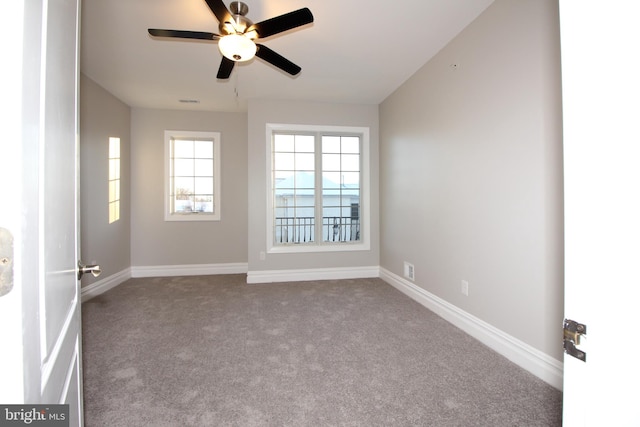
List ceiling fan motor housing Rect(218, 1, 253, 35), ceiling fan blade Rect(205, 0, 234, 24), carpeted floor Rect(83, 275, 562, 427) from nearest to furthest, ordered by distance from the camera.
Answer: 1. carpeted floor Rect(83, 275, 562, 427)
2. ceiling fan blade Rect(205, 0, 234, 24)
3. ceiling fan motor housing Rect(218, 1, 253, 35)

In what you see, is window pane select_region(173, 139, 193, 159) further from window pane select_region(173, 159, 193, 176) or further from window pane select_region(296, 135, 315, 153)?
window pane select_region(296, 135, 315, 153)

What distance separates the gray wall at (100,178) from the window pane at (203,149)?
101 centimetres

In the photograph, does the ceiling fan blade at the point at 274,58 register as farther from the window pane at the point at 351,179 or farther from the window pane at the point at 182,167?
the window pane at the point at 182,167

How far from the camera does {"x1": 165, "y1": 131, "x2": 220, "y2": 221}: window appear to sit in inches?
199

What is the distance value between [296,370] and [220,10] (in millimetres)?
2492

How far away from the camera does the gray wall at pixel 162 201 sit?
489 cm

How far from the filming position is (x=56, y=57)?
2.09 feet

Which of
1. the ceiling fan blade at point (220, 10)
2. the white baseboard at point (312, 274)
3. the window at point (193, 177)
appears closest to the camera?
the ceiling fan blade at point (220, 10)

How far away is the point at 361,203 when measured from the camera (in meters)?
4.86

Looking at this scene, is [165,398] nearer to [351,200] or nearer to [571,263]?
[571,263]

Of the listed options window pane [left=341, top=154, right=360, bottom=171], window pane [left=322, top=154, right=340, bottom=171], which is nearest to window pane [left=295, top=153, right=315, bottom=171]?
window pane [left=322, top=154, right=340, bottom=171]

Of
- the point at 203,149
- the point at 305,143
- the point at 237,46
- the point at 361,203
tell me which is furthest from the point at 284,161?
the point at 237,46

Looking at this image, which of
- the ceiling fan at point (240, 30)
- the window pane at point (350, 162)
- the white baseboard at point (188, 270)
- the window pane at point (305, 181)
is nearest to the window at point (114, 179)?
the white baseboard at point (188, 270)

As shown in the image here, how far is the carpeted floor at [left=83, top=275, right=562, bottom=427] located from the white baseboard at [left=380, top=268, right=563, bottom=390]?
0.07 meters
